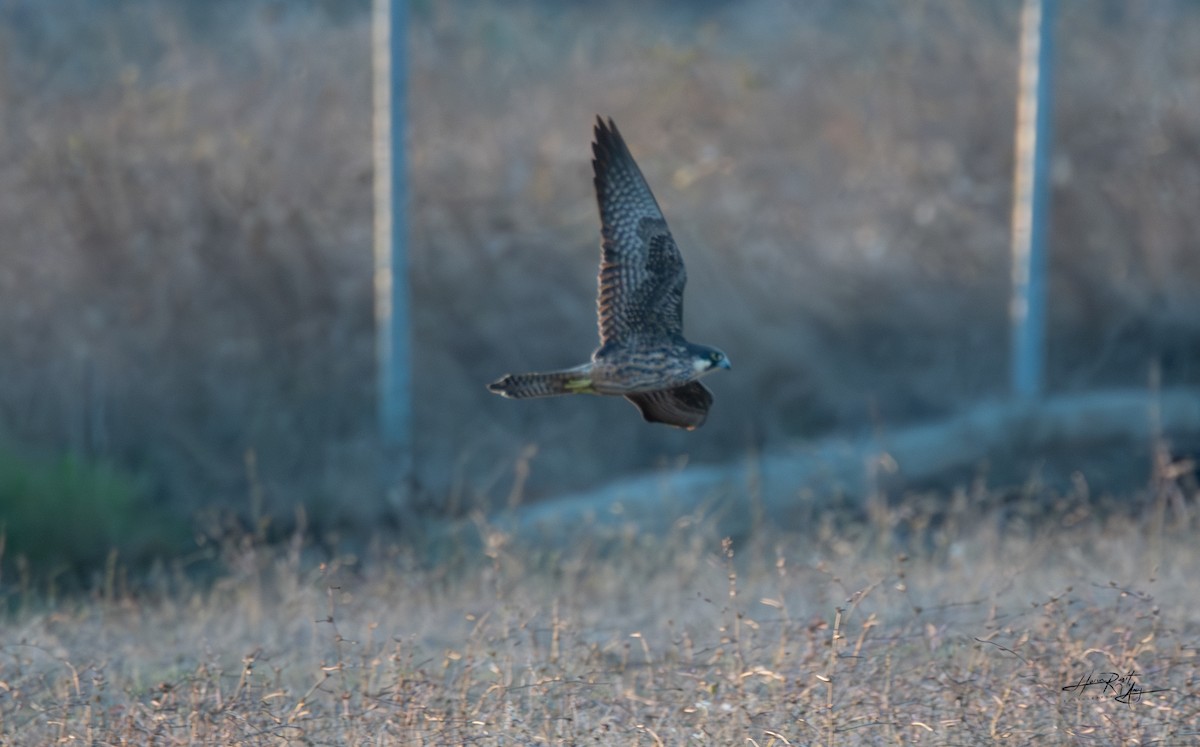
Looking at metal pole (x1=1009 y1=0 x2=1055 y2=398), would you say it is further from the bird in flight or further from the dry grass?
the bird in flight

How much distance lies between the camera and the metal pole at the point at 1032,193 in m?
10.1

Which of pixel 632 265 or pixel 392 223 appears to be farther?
pixel 392 223

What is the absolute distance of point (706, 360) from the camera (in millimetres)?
5355

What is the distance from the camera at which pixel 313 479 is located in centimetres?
1043

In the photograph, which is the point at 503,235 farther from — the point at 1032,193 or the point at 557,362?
the point at 1032,193

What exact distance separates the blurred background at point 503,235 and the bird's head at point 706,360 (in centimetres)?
390

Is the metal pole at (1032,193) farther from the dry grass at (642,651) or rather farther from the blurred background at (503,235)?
the dry grass at (642,651)

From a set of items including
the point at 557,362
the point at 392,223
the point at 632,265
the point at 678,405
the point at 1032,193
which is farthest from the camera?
the point at 557,362

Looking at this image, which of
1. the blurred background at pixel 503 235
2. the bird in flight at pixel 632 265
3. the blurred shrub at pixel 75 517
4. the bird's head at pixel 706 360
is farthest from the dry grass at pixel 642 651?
the blurred background at pixel 503 235

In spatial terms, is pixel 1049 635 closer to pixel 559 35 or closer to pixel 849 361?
pixel 849 361

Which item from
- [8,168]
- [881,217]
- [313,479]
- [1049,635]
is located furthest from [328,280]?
[1049,635]

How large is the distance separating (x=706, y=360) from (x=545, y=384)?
62cm

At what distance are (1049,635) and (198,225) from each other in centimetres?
853

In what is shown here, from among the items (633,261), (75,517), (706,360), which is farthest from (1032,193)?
(75,517)
